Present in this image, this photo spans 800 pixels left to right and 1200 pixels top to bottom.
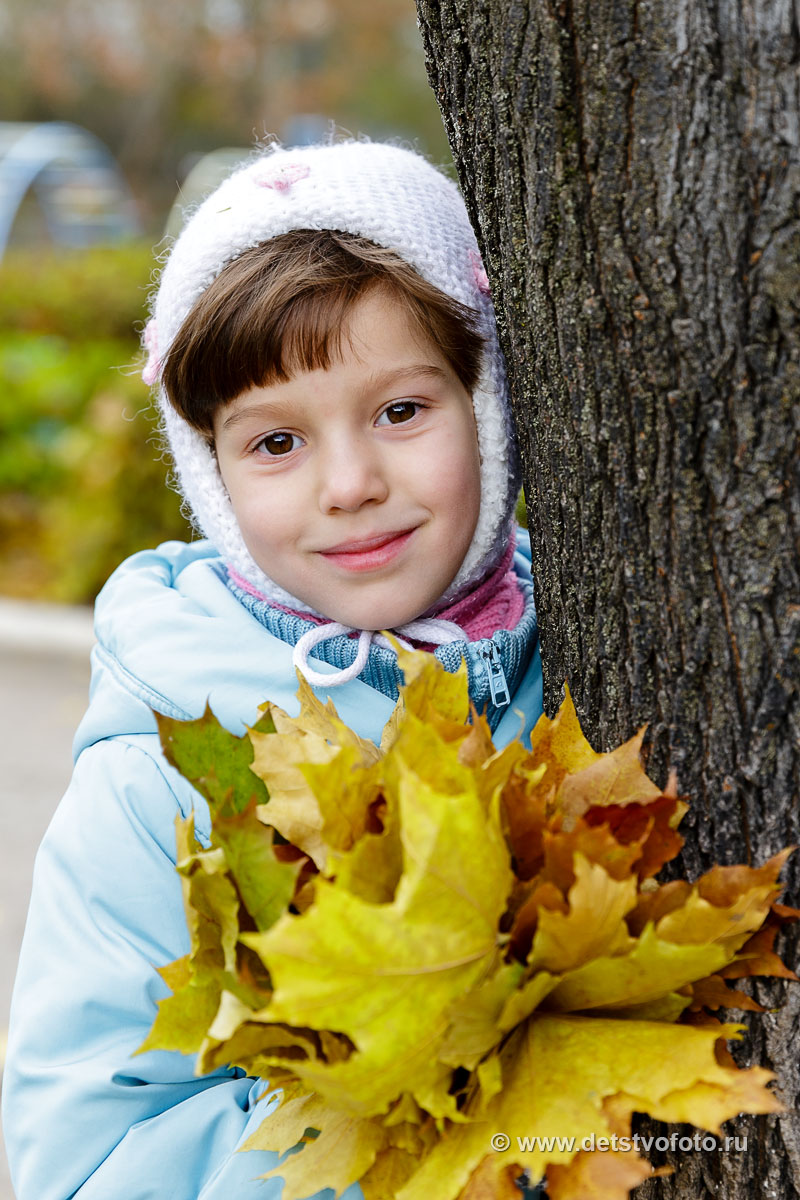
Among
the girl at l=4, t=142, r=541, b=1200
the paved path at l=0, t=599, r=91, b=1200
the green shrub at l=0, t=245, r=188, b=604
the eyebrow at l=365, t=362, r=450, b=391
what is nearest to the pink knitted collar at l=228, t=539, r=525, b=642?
the girl at l=4, t=142, r=541, b=1200

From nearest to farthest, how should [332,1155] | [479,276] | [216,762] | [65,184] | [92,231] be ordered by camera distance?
[332,1155] → [216,762] → [479,276] → [65,184] → [92,231]

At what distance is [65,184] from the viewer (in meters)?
15.0

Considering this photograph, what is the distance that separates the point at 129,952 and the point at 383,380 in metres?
0.82

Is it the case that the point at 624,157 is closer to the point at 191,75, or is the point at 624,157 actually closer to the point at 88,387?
the point at 88,387

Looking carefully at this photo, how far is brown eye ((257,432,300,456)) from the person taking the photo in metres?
1.56

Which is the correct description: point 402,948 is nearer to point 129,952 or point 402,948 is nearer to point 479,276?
point 129,952

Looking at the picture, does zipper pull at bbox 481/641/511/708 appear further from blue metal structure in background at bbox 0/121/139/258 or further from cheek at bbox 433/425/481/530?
blue metal structure in background at bbox 0/121/139/258

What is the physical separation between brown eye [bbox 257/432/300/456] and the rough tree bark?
0.36 metres

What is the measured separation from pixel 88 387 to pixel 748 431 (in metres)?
6.50

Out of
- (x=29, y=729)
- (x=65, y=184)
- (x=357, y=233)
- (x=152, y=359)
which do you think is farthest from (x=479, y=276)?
(x=65, y=184)

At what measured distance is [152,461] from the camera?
17.5ft

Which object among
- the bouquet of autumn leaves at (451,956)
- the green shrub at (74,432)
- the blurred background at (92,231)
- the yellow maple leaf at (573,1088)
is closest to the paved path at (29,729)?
the blurred background at (92,231)

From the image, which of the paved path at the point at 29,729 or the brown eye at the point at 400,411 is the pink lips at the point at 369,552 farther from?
the paved path at the point at 29,729

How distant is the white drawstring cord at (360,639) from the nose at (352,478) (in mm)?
203
